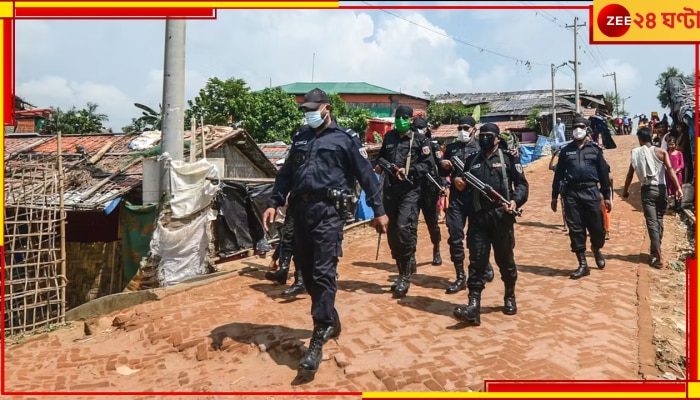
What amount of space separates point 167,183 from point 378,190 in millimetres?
5140

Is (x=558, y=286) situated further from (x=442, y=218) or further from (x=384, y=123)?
(x=384, y=123)

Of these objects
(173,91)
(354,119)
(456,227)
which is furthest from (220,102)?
(456,227)

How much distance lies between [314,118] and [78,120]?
27981mm

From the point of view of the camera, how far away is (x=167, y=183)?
830cm

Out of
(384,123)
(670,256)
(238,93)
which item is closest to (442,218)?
(670,256)

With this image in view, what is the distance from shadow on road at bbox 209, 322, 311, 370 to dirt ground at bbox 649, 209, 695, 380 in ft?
9.41

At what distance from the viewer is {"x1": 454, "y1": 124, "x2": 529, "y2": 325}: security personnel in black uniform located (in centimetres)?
482

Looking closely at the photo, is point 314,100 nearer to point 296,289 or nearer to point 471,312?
point 471,312

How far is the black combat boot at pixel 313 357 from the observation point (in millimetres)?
3834

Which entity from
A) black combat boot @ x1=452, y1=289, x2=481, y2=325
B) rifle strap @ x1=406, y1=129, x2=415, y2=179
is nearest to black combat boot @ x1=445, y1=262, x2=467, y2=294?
black combat boot @ x1=452, y1=289, x2=481, y2=325

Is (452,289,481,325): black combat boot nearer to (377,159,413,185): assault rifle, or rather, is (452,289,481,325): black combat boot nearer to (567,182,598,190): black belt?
→ (377,159,413,185): assault rifle

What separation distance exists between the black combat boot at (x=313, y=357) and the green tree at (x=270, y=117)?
26326mm

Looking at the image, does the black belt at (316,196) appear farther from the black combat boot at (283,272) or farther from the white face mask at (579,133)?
the white face mask at (579,133)

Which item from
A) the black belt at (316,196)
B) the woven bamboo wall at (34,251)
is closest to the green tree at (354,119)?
the woven bamboo wall at (34,251)
